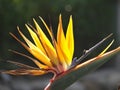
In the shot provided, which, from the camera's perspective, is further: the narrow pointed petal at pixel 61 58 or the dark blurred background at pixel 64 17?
the dark blurred background at pixel 64 17

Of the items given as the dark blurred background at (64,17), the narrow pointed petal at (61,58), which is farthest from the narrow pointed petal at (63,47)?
the dark blurred background at (64,17)

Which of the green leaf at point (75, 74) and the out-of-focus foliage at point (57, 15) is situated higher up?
the green leaf at point (75, 74)

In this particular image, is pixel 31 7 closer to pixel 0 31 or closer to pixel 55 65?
pixel 0 31

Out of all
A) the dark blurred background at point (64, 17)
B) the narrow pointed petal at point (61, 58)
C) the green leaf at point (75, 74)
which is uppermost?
the narrow pointed petal at point (61, 58)

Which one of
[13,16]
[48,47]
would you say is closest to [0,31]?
[13,16]

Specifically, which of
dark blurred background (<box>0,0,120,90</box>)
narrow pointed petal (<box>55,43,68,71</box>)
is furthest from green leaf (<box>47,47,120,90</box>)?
dark blurred background (<box>0,0,120,90</box>)

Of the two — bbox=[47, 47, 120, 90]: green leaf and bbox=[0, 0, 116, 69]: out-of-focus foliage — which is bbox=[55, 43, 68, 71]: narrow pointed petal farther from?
bbox=[0, 0, 116, 69]: out-of-focus foliage

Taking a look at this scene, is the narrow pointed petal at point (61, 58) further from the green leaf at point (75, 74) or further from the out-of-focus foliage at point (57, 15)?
the out-of-focus foliage at point (57, 15)

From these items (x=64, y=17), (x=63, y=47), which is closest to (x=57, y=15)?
(x=64, y=17)
